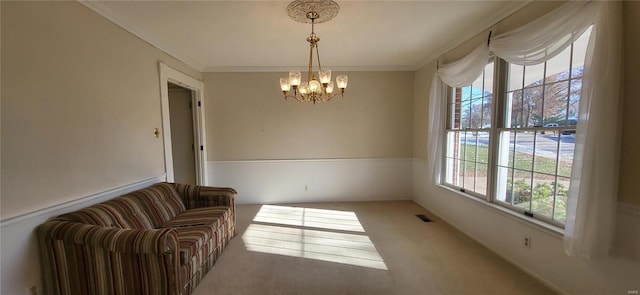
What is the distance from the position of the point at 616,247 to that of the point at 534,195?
683 mm

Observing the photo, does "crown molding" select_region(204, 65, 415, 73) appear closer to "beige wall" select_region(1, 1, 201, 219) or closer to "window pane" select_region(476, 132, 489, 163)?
"beige wall" select_region(1, 1, 201, 219)

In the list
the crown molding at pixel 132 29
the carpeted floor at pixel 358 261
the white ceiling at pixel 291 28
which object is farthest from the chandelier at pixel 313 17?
the carpeted floor at pixel 358 261

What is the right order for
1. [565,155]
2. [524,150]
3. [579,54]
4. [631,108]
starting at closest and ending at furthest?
[631,108]
[579,54]
[565,155]
[524,150]

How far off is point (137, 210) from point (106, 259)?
636mm

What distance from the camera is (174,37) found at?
2.90 metres

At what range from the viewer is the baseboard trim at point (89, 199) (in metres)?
1.59

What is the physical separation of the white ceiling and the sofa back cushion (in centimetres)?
167

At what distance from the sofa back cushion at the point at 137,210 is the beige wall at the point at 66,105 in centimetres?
18

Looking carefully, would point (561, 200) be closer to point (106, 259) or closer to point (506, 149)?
point (506, 149)

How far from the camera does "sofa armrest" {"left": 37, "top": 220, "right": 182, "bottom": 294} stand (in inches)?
65.8

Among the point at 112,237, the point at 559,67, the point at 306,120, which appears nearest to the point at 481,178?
the point at 559,67

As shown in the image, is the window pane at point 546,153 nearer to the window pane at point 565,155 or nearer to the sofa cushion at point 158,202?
the window pane at point 565,155

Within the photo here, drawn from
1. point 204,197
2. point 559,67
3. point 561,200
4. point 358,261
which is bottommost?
point 358,261

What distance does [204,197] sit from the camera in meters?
3.02
